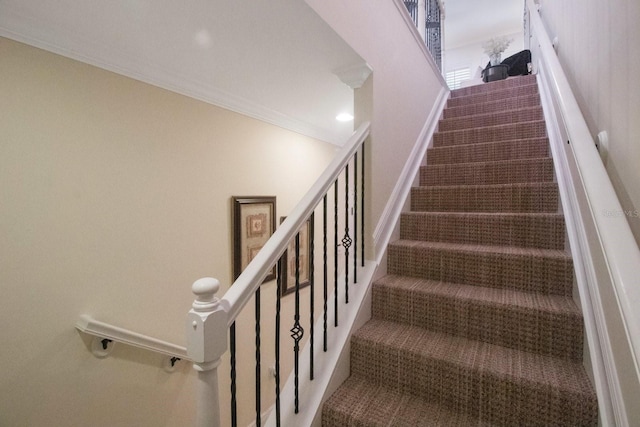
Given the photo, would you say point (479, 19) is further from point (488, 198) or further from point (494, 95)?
point (488, 198)

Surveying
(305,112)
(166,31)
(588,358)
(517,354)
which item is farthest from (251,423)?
(166,31)

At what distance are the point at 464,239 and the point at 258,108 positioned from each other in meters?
1.91

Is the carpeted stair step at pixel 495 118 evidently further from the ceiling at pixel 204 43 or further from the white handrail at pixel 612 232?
the white handrail at pixel 612 232

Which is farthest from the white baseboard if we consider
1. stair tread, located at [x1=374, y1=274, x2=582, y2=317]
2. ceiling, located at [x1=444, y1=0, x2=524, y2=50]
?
ceiling, located at [x1=444, y1=0, x2=524, y2=50]

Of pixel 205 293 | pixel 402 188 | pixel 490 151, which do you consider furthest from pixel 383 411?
pixel 490 151

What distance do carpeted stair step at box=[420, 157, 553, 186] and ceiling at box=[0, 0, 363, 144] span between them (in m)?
0.91

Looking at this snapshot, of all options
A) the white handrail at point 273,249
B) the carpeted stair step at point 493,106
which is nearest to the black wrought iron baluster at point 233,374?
the white handrail at point 273,249

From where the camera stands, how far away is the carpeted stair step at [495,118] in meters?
2.48

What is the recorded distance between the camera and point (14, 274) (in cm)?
140

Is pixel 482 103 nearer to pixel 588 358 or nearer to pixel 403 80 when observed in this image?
pixel 403 80

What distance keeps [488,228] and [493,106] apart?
5.48 ft

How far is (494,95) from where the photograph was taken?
3041 mm

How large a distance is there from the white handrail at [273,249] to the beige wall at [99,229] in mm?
1256

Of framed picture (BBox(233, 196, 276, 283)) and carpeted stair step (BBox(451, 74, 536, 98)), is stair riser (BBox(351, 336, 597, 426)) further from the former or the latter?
carpeted stair step (BBox(451, 74, 536, 98))
